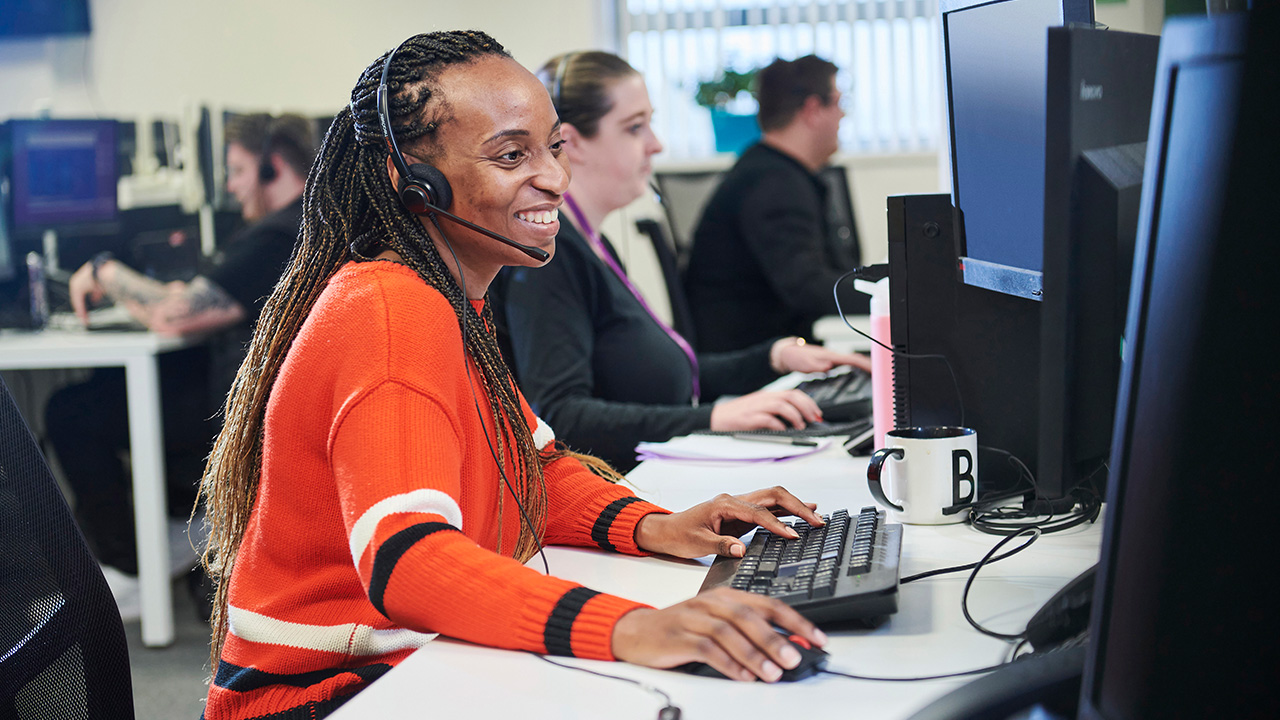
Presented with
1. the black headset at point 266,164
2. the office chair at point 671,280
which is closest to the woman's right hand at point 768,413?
the office chair at point 671,280

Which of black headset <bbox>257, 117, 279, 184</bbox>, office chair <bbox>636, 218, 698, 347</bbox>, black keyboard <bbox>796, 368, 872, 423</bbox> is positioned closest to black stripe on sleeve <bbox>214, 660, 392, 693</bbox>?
black keyboard <bbox>796, 368, 872, 423</bbox>

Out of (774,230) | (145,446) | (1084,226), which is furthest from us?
(774,230)

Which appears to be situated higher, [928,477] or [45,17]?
[45,17]

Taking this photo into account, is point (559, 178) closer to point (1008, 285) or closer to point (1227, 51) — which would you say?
point (1008, 285)

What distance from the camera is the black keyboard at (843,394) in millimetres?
1554

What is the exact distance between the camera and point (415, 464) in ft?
2.49

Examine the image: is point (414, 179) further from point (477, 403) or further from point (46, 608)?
A: point (46, 608)

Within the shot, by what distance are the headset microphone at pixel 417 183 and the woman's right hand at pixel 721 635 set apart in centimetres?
43

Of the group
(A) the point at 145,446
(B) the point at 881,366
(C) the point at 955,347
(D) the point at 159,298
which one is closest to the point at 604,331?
(B) the point at 881,366

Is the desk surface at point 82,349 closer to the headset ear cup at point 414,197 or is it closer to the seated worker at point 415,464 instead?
the seated worker at point 415,464

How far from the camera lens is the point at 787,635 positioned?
68 cm

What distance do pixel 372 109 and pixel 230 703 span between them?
0.55 m

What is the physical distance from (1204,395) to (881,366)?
0.92 m

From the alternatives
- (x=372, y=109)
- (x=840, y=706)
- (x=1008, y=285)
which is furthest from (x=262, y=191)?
(x=840, y=706)
